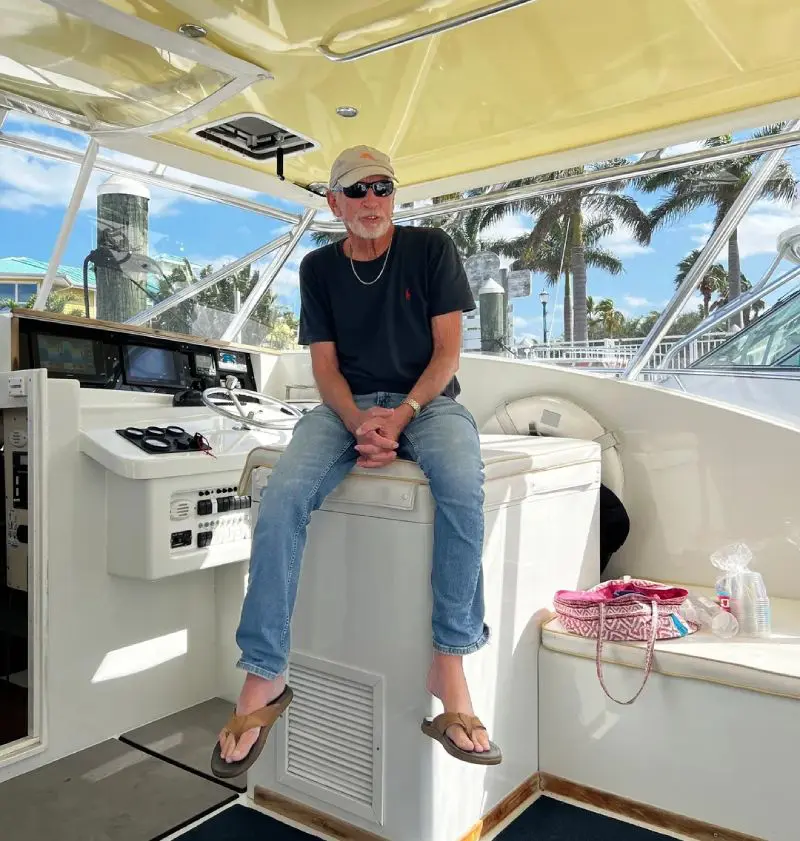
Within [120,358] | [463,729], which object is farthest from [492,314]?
[463,729]

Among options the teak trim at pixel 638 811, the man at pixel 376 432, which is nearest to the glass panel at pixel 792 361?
the man at pixel 376 432

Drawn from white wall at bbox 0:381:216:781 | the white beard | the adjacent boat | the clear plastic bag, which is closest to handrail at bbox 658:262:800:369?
the adjacent boat

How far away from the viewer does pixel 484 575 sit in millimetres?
1802

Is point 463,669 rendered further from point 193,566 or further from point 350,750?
point 193,566

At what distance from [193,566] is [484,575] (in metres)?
1.02

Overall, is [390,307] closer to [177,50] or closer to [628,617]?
[177,50]

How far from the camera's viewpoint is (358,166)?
193 cm

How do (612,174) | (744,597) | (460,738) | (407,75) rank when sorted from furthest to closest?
1. (612,174)
2. (407,75)
3. (744,597)
4. (460,738)

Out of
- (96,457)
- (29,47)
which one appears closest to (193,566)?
(96,457)

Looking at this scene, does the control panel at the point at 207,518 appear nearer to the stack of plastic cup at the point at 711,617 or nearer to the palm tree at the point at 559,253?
the stack of plastic cup at the point at 711,617

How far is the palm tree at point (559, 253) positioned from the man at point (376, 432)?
7264 millimetres

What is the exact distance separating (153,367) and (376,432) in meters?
1.54

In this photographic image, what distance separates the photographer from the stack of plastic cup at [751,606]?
6.28 ft

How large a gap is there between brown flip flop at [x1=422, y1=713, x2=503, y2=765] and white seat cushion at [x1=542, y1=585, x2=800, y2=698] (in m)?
0.47
